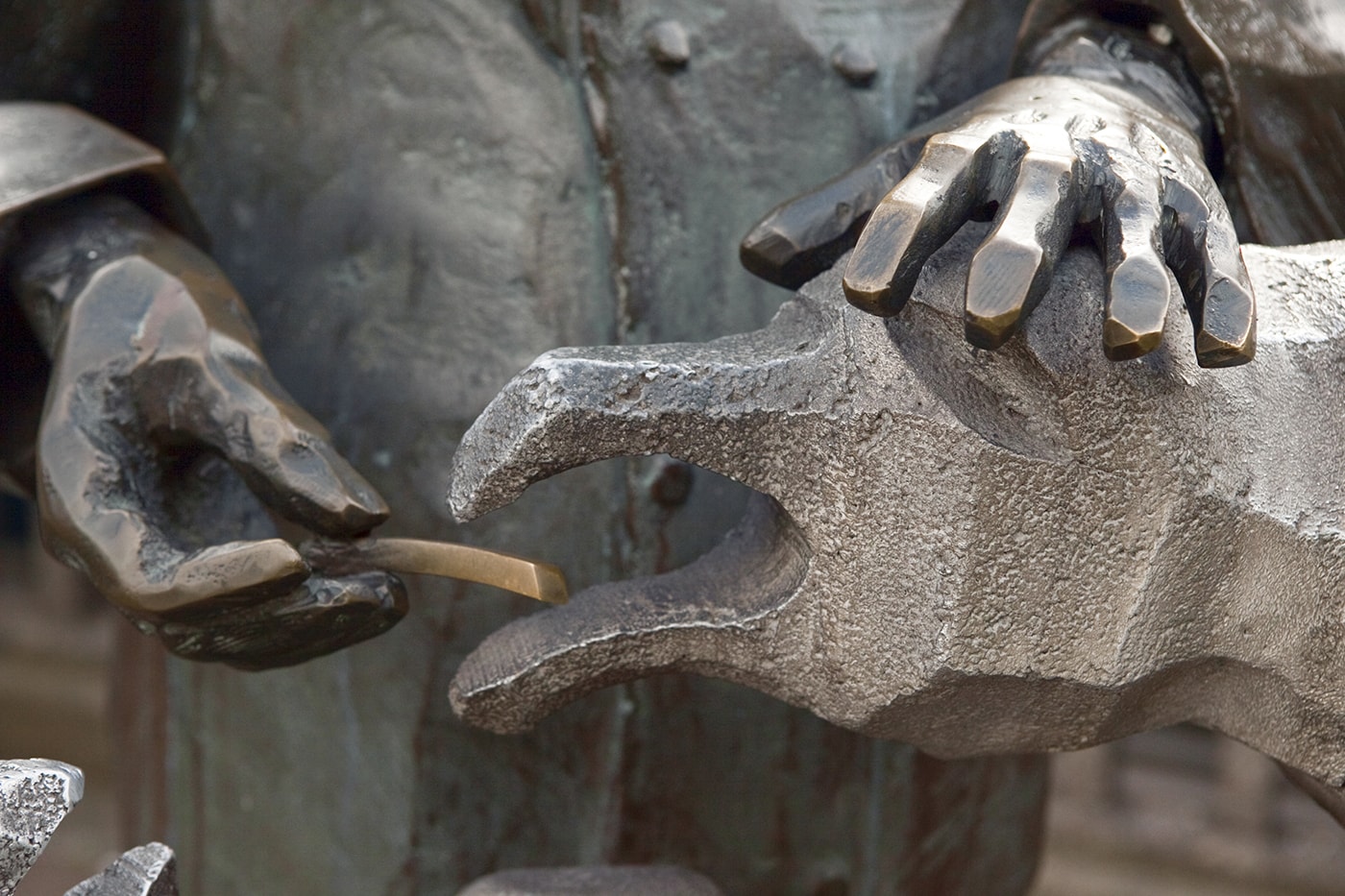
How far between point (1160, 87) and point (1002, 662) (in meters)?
0.43

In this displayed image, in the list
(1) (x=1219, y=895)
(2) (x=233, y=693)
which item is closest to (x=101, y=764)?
(1) (x=1219, y=895)

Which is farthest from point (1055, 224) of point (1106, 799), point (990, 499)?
point (1106, 799)

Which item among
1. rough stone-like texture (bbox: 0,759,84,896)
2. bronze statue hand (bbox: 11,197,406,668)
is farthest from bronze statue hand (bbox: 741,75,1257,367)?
rough stone-like texture (bbox: 0,759,84,896)

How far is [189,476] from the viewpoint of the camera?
3.17 feet

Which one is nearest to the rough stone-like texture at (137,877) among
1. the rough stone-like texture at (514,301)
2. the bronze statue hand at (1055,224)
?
the rough stone-like texture at (514,301)

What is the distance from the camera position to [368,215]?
1069 mm

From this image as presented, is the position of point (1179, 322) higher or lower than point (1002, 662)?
higher

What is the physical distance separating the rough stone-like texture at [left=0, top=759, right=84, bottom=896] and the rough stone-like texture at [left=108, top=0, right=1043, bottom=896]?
1.27ft

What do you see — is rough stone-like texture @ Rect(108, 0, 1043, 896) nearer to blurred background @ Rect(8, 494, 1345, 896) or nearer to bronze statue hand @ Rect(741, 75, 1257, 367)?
bronze statue hand @ Rect(741, 75, 1257, 367)

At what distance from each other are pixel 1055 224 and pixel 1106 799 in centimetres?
290

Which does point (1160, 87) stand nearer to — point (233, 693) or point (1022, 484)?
point (1022, 484)

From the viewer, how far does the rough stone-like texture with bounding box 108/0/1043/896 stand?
1.03m

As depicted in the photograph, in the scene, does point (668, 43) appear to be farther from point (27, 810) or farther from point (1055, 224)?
point (27, 810)

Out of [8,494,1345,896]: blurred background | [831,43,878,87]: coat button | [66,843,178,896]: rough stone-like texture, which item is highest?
[831,43,878,87]: coat button
